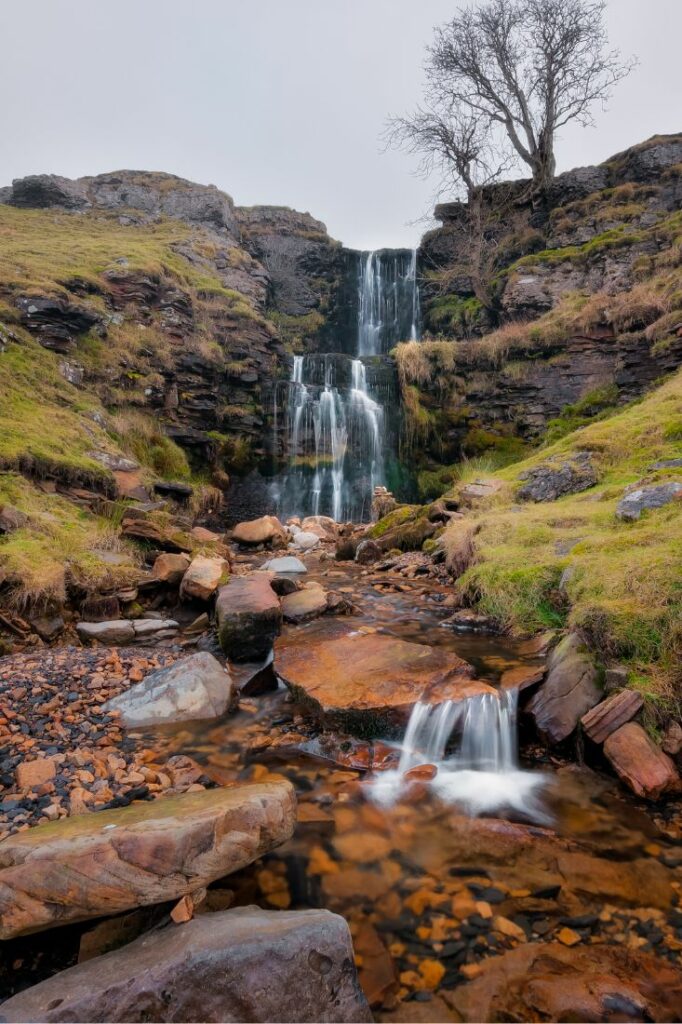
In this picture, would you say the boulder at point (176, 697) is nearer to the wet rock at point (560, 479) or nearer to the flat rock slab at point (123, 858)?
the flat rock slab at point (123, 858)

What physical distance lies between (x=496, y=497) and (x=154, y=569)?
5874 millimetres

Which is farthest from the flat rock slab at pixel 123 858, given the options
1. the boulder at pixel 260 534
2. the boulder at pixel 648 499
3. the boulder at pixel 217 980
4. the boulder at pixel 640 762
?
the boulder at pixel 260 534

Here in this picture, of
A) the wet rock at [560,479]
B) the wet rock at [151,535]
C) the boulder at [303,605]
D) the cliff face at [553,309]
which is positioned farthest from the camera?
the cliff face at [553,309]

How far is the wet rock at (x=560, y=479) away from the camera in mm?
8172

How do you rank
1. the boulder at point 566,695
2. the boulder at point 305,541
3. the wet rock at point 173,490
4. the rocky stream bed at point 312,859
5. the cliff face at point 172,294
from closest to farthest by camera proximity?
the rocky stream bed at point 312,859, the boulder at point 566,695, the wet rock at point 173,490, the boulder at point 305,541, the cliff face at point 172,294

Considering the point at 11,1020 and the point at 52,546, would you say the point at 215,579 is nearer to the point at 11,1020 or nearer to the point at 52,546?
the point at 52,546

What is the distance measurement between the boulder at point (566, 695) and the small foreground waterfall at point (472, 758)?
19 centimetres

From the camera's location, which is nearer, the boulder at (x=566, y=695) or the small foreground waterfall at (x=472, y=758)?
the small foreground waterfall at (x=472, y=758)

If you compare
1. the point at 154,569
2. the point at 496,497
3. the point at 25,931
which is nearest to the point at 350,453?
the point at 496,497

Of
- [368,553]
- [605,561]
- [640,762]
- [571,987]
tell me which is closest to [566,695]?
[640,762]

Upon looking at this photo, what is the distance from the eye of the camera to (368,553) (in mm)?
9250

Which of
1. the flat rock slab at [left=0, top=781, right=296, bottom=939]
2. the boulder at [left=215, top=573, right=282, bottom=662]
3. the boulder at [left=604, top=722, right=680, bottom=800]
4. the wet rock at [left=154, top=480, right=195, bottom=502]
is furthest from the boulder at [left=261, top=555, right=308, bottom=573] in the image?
the flat rock slab at [left=0, top=781, right=296, bottom=939]

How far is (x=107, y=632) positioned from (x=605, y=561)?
5.21 meters

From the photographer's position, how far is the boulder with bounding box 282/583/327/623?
19.9 feet
